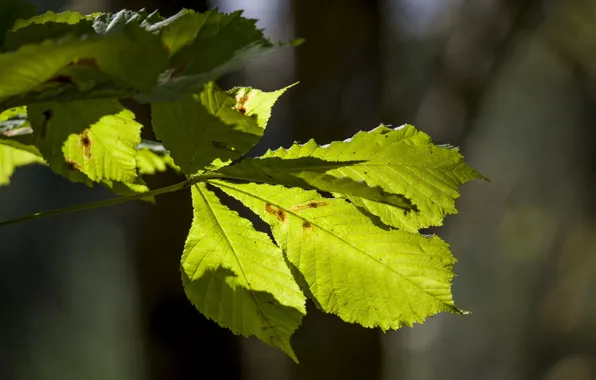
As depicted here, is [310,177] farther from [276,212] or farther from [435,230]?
[435,230]

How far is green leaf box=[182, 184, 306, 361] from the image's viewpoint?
19.4 inches

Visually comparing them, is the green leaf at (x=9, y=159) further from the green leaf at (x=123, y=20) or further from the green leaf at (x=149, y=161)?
the green leaf at (x=123, y=20)

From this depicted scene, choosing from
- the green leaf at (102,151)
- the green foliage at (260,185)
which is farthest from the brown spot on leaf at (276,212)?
the green leaf at (102,151)

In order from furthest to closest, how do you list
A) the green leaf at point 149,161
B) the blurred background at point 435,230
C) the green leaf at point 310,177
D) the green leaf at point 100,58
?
the blurred background at point 435,230 → the green leaf at point 149,161 → the green leaf at point 310,177 → the green leaf at point 100,58

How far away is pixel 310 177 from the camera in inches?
14.8

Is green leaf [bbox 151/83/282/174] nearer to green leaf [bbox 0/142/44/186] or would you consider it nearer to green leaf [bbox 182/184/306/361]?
green leaf [bbox 182/184/306/361]

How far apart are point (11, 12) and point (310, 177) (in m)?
0.27

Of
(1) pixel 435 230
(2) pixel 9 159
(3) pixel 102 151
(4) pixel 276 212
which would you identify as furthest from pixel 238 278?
(1) pixel 435 230

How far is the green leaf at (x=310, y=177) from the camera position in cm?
37

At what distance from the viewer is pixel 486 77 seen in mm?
2416

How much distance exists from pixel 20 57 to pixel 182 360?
4.75 feet

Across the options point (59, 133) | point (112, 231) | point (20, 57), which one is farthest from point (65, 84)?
point (112, 231)

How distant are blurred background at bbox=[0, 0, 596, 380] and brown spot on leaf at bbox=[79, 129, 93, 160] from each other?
20cm

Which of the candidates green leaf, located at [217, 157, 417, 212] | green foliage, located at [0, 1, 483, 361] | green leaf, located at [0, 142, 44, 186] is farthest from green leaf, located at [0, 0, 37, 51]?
green leaf, located at [0, 142, 44, 186]
